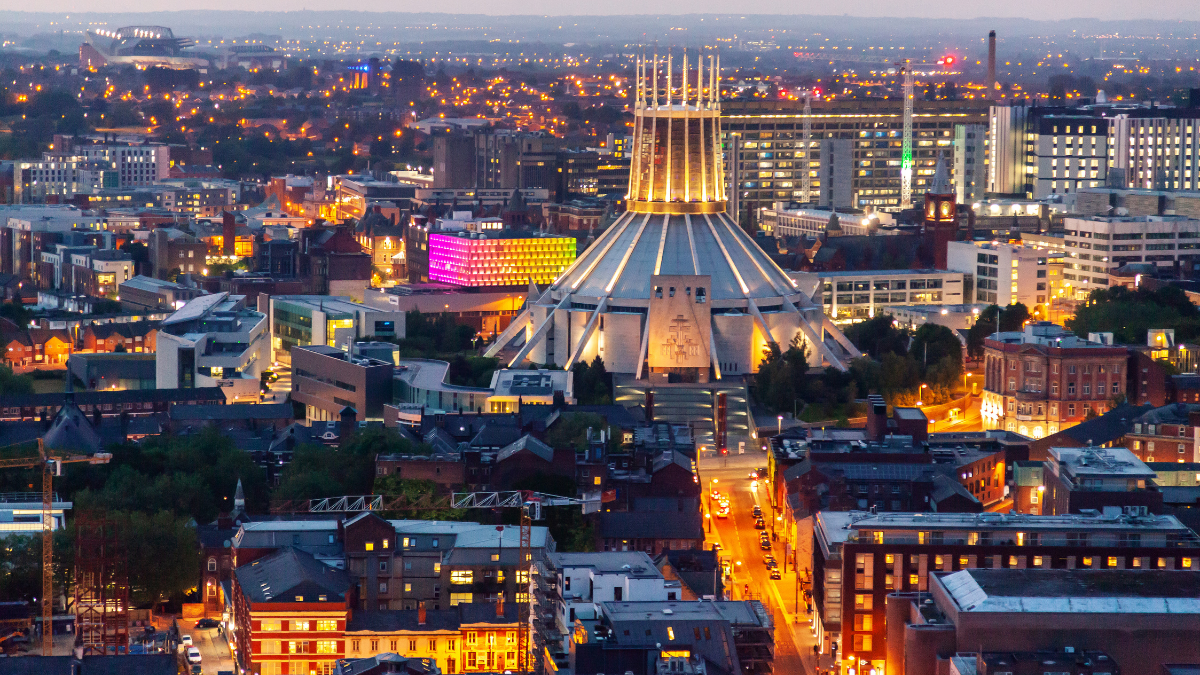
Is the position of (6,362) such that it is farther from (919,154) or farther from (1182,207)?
(919,154)

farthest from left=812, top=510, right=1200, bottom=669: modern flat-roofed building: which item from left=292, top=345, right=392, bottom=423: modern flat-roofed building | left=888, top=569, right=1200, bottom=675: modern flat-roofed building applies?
left=292, top=345, right=392, bottom=423: modern flat-roofed building

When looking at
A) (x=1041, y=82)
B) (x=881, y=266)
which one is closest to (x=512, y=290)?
(x=881, y=266)

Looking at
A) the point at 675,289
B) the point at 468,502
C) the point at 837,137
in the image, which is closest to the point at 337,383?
the point at 675,289

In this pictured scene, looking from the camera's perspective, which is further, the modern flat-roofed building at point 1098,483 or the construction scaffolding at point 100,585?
the modern flat-roofed building at point 1098,483

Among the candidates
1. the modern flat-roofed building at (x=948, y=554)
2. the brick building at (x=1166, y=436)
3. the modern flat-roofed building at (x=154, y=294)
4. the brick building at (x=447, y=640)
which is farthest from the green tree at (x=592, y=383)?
the brick building at (x=447, y=640)

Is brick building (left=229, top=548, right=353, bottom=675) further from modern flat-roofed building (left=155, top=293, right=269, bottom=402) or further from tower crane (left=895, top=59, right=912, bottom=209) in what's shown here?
tower crane (left=895, top=59, right=912, bottom=209)

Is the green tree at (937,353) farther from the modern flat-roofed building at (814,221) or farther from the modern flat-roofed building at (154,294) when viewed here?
the modern flat-roofed building at (154,294)

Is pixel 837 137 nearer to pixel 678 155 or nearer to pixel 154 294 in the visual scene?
pixel 154 294
